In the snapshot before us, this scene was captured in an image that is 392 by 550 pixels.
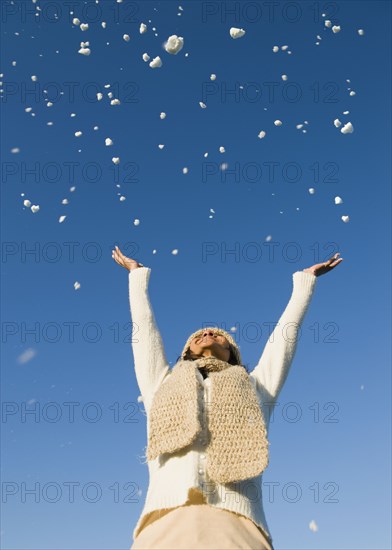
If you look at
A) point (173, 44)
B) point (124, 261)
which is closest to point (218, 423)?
point (124, 261)

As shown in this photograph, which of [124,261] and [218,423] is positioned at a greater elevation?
[124,261]

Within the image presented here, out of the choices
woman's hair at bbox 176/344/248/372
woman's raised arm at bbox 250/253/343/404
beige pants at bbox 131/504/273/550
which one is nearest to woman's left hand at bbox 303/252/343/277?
woman's raised arm at bbox 250/253/343/404

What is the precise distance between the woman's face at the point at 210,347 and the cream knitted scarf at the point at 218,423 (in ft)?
1.41

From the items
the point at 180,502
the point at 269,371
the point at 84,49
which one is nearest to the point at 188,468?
the point at 180,502

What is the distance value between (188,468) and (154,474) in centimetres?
32

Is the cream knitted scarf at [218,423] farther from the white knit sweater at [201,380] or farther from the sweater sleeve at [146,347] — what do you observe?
the sweater sleeve at [146,347]

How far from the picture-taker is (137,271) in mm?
4523

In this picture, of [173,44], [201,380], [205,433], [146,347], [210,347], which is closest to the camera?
[205,433]

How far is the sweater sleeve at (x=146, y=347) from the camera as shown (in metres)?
4.12

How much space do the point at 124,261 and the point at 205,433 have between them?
64.4 inches

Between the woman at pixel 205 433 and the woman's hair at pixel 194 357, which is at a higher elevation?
the woman's hair at pixel 194 357

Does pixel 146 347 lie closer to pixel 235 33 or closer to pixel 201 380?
pixel 201 380

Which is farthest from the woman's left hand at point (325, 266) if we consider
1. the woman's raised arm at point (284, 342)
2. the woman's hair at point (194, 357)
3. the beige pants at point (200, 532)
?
the beige pants at point (200, 532)

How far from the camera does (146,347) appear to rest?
13.7 feet
